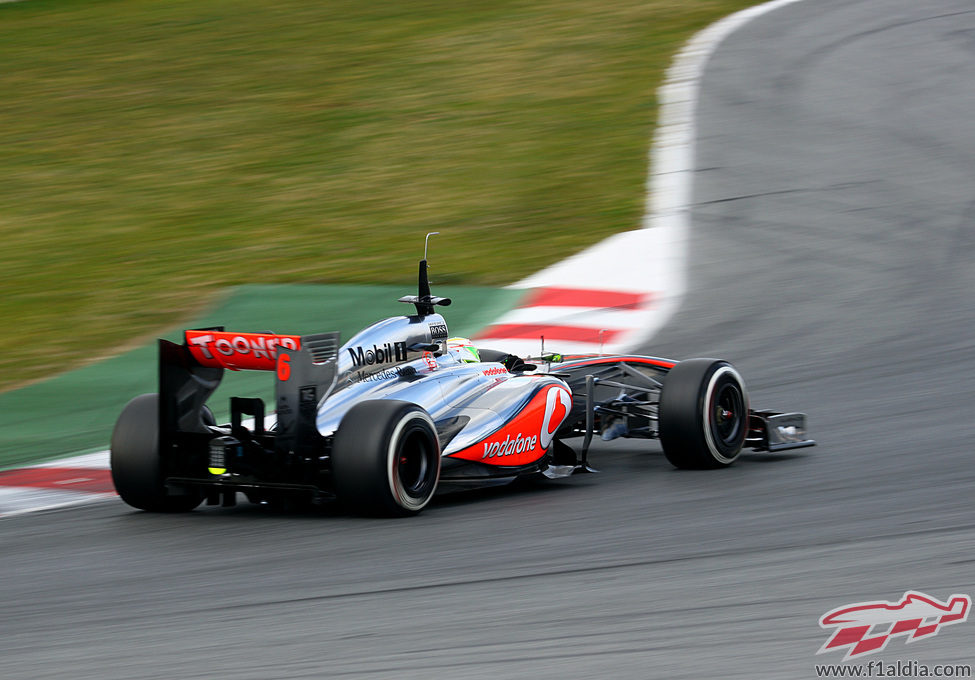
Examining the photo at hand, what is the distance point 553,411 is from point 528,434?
0.30m

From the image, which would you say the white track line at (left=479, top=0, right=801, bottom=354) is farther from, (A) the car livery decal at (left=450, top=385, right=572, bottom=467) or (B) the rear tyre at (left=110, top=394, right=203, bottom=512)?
(B) the rear tyre at (left=110, top=394, right=203, bottom=512)

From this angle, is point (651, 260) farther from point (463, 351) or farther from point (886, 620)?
point (886, 620)

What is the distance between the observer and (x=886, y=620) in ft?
15.6

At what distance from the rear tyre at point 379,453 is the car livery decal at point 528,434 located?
463 millimetres

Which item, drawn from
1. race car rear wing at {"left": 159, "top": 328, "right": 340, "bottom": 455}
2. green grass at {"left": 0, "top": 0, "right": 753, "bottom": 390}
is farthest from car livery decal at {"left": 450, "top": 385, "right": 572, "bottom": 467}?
green grass at {"left": 0, "top": 0, "right": 753, "bottom": 390}

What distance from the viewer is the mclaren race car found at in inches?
260

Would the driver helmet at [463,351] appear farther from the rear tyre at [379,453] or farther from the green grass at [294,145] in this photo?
the green grass at [294,145]

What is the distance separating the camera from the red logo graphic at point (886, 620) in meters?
4.53

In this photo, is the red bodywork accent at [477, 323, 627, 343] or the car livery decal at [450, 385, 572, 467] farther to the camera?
the red bodywork accent at [477, 323, 627, 343]

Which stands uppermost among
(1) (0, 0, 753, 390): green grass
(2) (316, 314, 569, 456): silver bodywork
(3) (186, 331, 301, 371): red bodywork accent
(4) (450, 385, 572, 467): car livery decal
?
(1) (0, 0, 753, 390): green grass

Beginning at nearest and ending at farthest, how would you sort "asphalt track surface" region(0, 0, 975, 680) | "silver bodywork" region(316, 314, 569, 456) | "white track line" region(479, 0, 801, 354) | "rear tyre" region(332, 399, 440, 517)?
"asphalt track surface" region(0, 0, 975, 680), "rear tyre" region(332, 399, 440, 517), "silver bodywork" region(316, 314, 569, 456), "white track line" region(479, 0, 801, 354)

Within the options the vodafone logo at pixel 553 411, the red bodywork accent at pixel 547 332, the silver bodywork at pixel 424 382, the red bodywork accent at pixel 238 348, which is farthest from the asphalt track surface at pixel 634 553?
the red bodywork accent at pixel 238 348

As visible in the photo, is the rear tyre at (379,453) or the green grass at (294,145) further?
the green grass at (294,145)

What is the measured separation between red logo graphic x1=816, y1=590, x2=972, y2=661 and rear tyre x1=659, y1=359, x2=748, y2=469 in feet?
8.84
